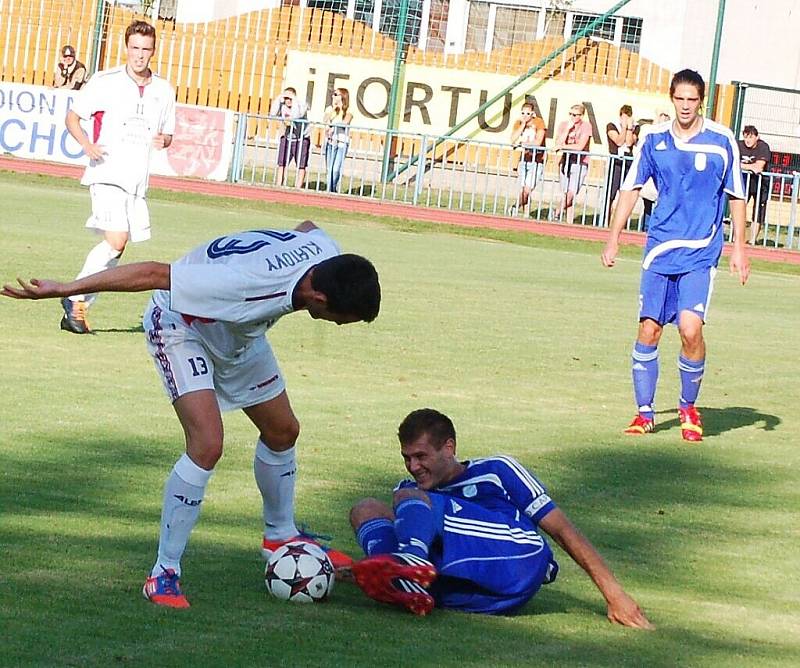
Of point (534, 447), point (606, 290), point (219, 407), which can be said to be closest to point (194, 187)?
point (606, 290)

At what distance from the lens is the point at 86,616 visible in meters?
5.46

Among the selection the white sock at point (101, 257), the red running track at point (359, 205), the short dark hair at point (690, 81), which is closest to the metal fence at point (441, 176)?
the red running track at point (359, 205)

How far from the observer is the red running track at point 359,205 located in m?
28.8

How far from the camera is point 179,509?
5.88 meters

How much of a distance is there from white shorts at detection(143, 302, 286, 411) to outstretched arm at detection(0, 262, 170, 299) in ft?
0.92

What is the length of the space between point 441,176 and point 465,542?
82.1 feet

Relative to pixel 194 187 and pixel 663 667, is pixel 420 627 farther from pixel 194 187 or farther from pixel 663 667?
pixel 194 187

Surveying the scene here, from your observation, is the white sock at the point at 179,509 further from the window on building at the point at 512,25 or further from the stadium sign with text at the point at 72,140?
the window on building at the point at 512,25

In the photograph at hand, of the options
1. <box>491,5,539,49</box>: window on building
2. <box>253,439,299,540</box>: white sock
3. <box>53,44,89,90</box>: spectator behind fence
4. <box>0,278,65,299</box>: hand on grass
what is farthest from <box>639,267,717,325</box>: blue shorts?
<box>491,5,539,49</box>: window on building

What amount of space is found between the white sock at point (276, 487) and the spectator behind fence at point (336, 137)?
75.7 feet

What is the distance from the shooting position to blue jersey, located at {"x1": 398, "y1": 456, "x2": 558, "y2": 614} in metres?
5.95

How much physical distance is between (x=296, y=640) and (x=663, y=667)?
1249 millimetres

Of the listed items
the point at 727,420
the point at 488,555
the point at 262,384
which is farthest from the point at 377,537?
the point at 727,420

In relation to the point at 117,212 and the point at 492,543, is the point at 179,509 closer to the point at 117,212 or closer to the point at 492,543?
the point at 492,543
